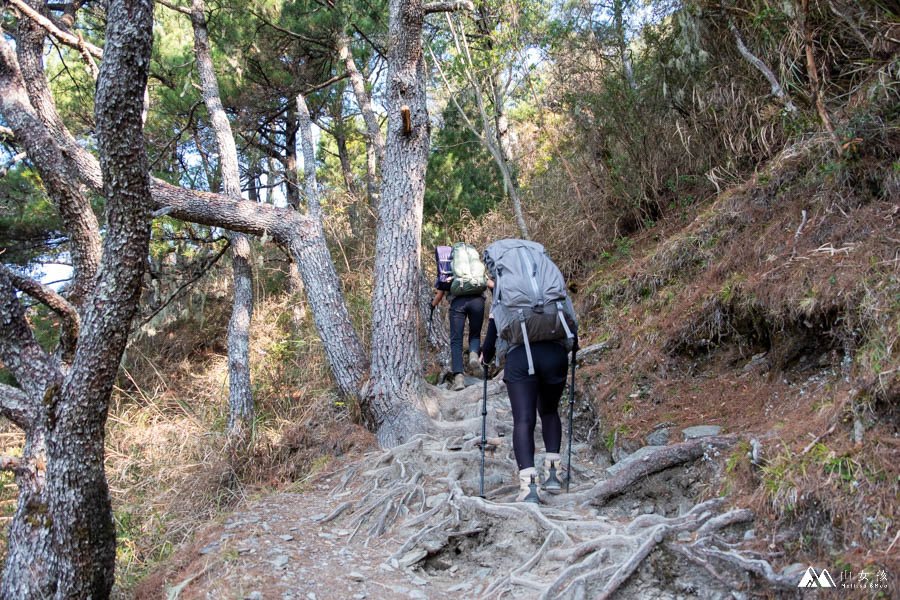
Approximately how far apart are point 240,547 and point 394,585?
4.00 feet

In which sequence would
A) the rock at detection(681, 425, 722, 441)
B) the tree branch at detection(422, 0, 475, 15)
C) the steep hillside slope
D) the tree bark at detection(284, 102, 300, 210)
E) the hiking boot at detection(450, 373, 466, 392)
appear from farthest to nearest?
the tree bark at detection(284, 102, 300, 210) < the hiking boot at detection(450, 373, 466, 392) < the tree branch at detection(422, 0, 475, 15) < the rock at detection(681, 425, 722, 441) < the steep hillside slope

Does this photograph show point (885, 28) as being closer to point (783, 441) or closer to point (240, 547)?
point (783, 441)

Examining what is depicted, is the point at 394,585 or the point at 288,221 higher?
the point at 288,221

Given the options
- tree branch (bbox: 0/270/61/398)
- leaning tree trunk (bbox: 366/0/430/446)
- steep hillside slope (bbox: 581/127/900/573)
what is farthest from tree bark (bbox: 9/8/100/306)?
steep hillside slope (bbox: 581/127/900/573)

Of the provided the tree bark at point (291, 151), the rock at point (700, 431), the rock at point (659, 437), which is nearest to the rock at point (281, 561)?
the rock at point (659, 437)

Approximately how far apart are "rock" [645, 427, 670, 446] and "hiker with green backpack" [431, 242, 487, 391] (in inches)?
112

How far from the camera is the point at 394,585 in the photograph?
159 inches

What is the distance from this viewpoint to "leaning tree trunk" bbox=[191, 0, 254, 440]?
811 centimetres

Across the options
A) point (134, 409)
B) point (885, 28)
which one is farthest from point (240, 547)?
point (885, 28)

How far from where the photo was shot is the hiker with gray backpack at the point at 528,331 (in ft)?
13.9

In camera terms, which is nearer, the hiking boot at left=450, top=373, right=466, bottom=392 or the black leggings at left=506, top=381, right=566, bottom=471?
the black leggings at left=506, top=381, right=566, bottom=471

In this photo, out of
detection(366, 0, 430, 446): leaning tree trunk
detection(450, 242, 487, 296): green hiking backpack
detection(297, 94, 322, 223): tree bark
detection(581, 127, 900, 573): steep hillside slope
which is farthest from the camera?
detection(297, 94, 322, 223): tree bark

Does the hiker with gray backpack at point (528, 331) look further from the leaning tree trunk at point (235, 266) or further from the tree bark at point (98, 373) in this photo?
the leaning tree trunk at point (235, 266)

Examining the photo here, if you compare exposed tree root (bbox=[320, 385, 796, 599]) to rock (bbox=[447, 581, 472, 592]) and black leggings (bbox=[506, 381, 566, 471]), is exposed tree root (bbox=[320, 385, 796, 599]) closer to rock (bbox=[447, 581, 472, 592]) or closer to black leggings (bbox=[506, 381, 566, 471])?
rock (bbox=[447, 581, 472, 592])
